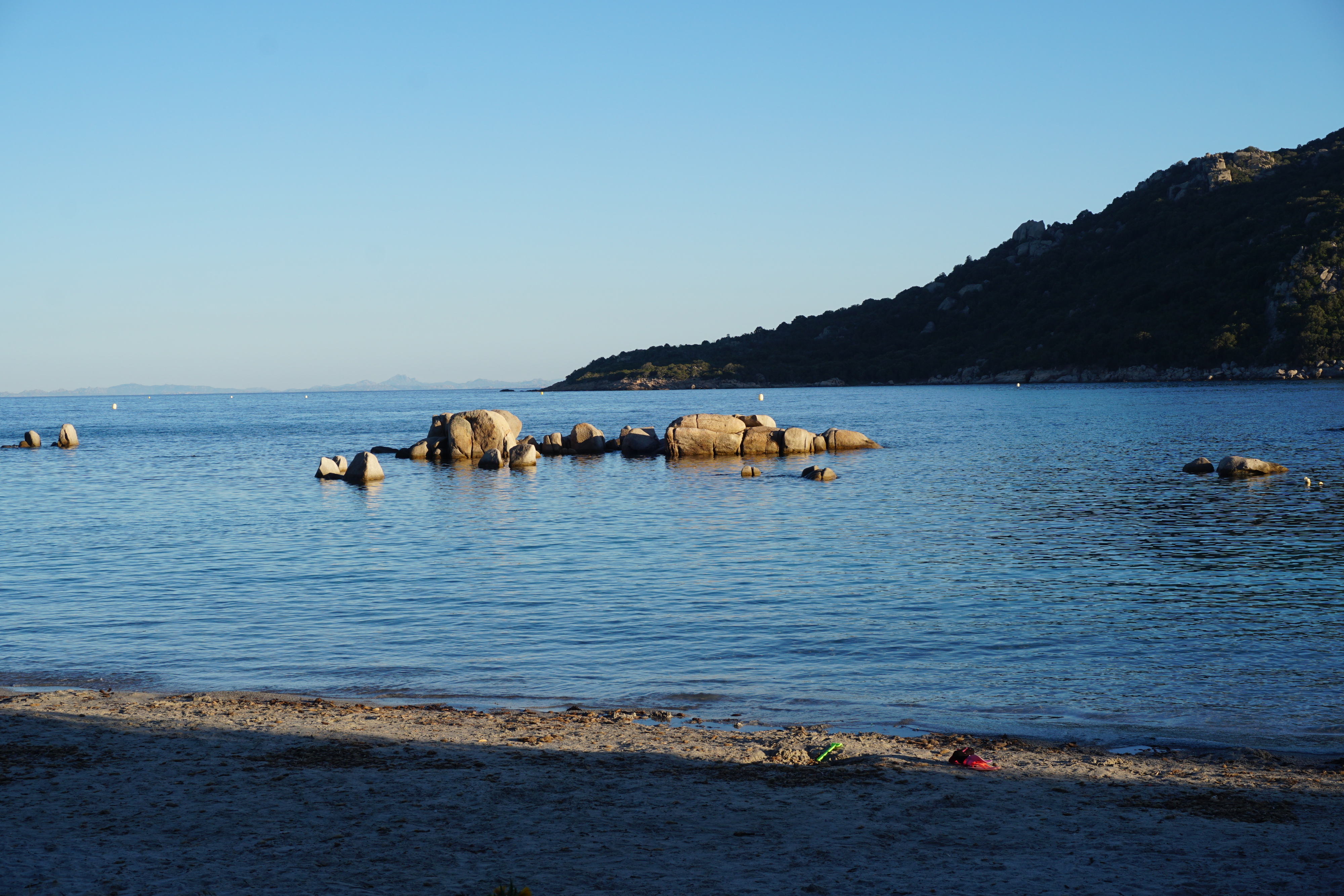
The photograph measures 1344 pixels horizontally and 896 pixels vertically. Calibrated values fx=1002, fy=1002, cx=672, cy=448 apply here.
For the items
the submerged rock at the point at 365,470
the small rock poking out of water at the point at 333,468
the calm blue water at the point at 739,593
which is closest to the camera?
the calm blue water at the point at 739,593

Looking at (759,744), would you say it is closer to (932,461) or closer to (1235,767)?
(1235,767)

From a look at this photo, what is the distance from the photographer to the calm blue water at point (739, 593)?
13.5 m

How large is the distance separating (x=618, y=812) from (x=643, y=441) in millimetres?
51960

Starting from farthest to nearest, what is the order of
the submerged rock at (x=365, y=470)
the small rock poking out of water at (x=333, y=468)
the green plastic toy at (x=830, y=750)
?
the small rock poking out of water at (x=333, y=468) → the submerged rock at (x=365, y=470) → the green plastic toy at (x=830, y=750)

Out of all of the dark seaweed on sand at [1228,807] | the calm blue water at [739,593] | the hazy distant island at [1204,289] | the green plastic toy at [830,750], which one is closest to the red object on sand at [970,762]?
the green plastic toy at [830,750]

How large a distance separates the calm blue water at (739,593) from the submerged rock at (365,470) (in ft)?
2.40

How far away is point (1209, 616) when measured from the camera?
17.3 metres

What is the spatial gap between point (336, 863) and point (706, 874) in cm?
278

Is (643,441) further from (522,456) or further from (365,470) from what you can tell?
(365,470)

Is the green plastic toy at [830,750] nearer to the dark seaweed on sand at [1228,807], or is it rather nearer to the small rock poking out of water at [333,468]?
the dark seaweed on sand at [1228,807]

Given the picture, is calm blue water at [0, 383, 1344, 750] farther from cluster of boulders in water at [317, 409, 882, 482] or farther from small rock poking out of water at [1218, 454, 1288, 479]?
cluster of boulders in water at [317, 409, 882, 482]

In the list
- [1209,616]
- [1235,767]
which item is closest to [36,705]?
[1235,767]

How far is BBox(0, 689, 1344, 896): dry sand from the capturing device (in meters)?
7.23

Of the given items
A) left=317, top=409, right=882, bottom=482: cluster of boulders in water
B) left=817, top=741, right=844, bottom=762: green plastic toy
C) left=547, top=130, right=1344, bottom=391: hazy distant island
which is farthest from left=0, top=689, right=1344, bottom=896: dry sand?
left=547, top=130, right=1344, bottom=391: hazy distant island
